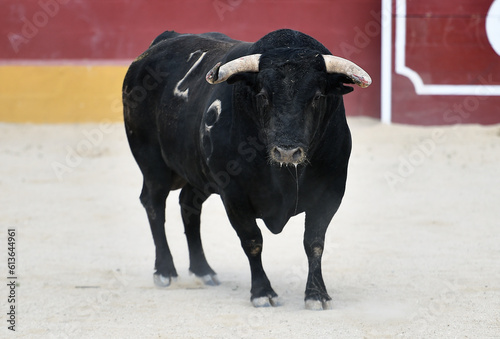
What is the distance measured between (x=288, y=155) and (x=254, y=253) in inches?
30.9

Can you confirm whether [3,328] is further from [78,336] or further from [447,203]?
[447,203]

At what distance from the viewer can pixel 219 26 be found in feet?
32.3

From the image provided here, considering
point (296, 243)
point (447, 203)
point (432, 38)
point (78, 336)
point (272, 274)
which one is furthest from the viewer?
point (432, 38)

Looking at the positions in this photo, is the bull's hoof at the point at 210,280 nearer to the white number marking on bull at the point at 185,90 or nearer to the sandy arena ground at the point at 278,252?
the sandy arena ground at the point at 278,252

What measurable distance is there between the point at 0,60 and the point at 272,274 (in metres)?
6.33

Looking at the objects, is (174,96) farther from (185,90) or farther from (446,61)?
(446,61)

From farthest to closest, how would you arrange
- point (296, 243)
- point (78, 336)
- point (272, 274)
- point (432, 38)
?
point (432, 38), point (296, 243), point (272, 274), point (78, 336)

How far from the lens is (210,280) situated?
4.65 m

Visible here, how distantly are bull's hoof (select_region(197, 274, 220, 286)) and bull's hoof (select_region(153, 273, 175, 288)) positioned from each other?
19 cm

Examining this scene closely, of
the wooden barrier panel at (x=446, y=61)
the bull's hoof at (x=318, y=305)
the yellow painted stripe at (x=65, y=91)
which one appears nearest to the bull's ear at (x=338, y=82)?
the bull's hoof at (x=318, y=305)

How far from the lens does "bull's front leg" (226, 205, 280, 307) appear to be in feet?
A: 13.2

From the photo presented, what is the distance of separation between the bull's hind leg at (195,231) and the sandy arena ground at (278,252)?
10 centimetres

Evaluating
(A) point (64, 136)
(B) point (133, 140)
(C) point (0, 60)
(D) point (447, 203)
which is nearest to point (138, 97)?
(B) point (133, 140)

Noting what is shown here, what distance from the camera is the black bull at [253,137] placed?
365cm
